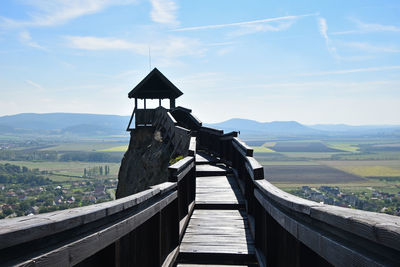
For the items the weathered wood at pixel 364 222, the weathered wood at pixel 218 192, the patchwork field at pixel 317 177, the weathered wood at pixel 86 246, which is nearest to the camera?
the weathered wood at pixel 364 222

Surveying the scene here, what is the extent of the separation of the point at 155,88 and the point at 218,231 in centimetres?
2235

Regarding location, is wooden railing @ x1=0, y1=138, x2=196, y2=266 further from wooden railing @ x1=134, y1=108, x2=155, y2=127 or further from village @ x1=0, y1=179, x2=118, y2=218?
village @ x1=0, y1=179, x2=118, y2=218


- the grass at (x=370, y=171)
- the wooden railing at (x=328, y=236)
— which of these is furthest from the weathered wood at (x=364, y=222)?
the grass at (x=370, y=171)

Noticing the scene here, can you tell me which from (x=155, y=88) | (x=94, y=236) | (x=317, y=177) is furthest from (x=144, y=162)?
(x=317, y=177)

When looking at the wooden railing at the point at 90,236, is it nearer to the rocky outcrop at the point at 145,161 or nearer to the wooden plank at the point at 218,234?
the wooden plank at the point at 218,234

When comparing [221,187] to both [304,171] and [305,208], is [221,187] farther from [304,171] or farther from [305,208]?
[304,171]

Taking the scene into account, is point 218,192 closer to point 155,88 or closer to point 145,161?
point 145,161

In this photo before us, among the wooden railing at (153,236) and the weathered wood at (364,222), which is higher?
the weathered wood at (364,222)

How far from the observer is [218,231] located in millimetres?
6434

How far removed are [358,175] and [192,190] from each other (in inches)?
6928

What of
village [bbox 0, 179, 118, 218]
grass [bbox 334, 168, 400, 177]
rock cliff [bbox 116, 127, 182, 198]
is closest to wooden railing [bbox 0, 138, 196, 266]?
rock cliff [bbox 116, 127, 182, 198]

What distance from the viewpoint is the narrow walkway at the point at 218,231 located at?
541 cm

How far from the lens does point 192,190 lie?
8.00m

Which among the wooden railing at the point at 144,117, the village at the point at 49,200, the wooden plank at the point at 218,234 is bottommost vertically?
the village at the point at 49,200
